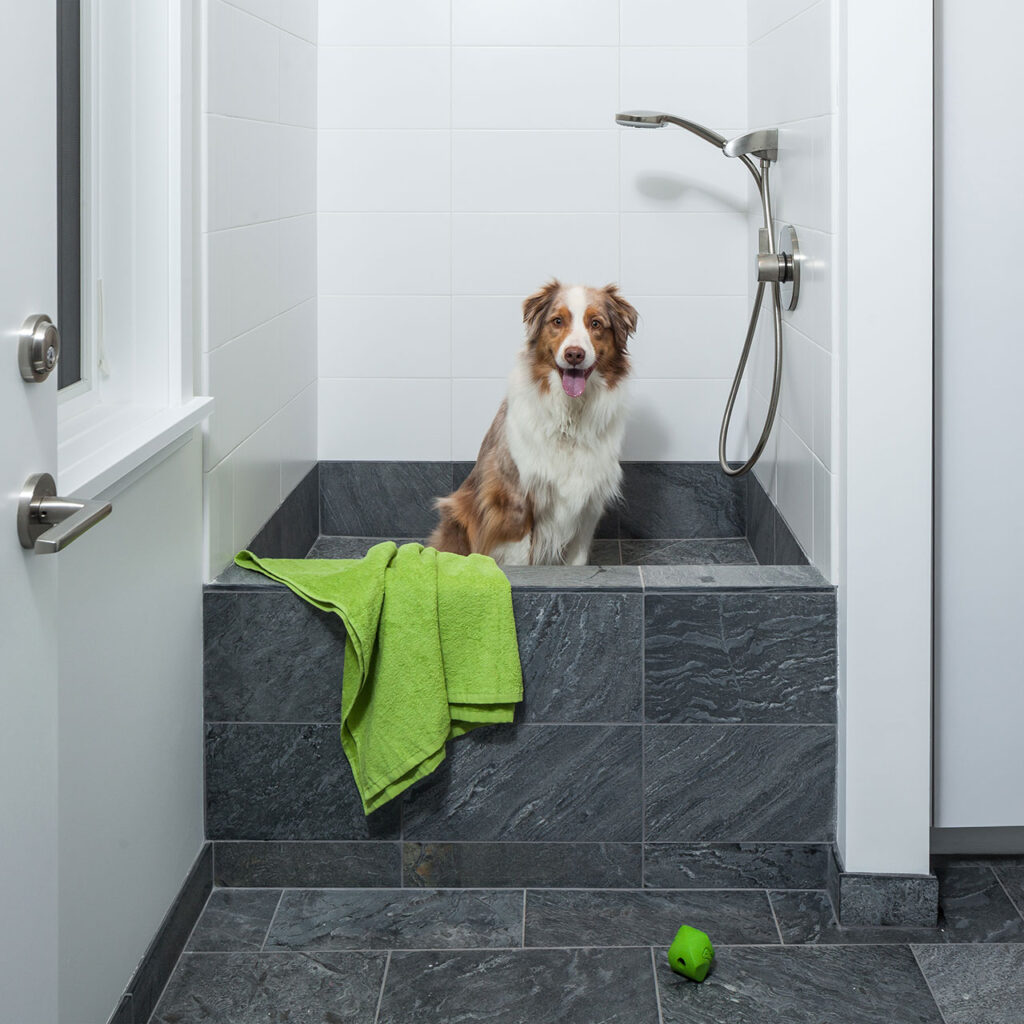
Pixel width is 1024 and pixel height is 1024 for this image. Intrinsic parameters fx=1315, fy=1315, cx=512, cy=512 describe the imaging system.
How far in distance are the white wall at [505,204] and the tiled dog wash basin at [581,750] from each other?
108 centimetres

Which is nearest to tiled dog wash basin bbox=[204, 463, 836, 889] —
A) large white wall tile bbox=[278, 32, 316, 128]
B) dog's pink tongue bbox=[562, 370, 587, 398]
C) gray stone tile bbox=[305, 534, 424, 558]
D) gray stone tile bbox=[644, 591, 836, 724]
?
gray stone tile bbox=[644, 591, 836, 724]

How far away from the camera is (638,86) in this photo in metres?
3.16

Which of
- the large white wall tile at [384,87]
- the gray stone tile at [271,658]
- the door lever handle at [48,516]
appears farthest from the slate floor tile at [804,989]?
the large white wall tile at [384,87]

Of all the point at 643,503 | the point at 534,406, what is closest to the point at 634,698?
the point at 534,406

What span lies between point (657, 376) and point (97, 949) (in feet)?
6.66

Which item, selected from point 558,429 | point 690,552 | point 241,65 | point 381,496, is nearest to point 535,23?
point 241,65

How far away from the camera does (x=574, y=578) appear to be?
2.27 m

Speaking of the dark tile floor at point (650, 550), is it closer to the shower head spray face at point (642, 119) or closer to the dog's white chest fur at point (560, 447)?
the dog's white chest fur at point (560, 447)

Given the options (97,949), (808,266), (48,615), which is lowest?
(97,949)

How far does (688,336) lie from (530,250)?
17.6 inches

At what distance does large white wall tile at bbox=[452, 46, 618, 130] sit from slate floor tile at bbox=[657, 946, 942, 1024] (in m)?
1.98

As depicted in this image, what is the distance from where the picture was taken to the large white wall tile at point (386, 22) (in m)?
3.15

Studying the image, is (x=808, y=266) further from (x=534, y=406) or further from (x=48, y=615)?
(x=48, y=615)

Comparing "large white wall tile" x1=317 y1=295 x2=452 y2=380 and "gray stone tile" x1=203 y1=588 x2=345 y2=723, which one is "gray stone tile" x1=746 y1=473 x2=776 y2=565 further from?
"gray stone tile" x1=203 y1=588 x2=345 y2=723
